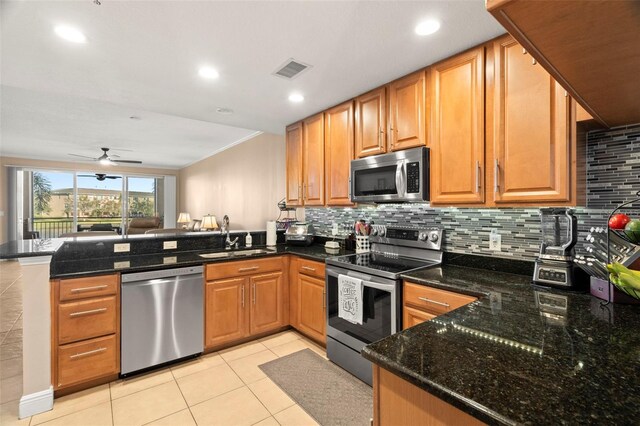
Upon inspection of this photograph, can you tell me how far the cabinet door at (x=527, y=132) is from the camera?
158 cm

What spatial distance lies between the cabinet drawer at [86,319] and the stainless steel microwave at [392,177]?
2.11 metres

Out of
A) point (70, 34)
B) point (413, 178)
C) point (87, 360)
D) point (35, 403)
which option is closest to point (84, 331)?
point (87, 360)

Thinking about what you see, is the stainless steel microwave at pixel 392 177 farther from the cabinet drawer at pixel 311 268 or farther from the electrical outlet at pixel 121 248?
the electrical outlet at pixel 121 248

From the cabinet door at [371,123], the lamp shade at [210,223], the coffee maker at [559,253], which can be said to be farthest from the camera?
the lamp shade at [210,223]

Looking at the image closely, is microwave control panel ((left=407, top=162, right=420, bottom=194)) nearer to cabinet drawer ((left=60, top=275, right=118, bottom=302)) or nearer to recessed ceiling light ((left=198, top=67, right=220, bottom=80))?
recessed ceiling light ((left=198, top=67, right=220, bottom=80))

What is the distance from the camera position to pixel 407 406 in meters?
0.81

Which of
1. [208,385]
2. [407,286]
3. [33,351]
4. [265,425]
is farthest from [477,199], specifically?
[33,351]

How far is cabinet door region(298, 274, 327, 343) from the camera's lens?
270 cm

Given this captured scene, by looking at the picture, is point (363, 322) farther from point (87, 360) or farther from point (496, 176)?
point (87, 360)

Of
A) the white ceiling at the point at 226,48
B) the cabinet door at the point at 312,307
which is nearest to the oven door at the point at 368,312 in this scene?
the cabinet door at the point at 312,307

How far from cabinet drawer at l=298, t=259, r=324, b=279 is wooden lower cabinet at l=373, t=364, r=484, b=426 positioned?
70.9 inches

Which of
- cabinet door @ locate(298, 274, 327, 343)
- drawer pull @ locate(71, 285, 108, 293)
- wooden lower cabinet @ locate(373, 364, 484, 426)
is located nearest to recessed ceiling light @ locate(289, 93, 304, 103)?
cabinet door @ locate(298, 274, 327, 343)

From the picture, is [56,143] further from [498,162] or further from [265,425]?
[498,162]

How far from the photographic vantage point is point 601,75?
948 mm
